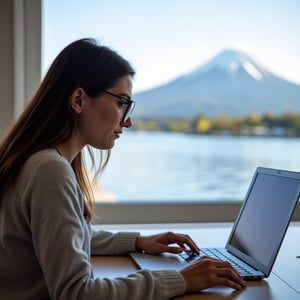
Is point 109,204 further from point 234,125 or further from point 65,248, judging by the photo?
point 65,248

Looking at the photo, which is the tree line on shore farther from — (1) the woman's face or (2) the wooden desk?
(1) the woman's face

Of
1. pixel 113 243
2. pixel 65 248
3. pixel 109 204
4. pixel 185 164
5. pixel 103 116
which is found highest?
pixel 103 116

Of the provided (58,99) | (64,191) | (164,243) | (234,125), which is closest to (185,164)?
(234,125)

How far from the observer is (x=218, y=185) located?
7.17 ft

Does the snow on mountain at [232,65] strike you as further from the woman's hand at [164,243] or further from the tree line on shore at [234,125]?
the woman's hand at [164,243]

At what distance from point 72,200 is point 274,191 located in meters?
0.60

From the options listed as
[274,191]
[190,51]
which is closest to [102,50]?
[274,191]

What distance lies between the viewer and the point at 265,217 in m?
1.26

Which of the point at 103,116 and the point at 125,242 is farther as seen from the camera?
the point at 125,242

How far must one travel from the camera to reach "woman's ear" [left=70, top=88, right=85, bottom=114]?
105cm

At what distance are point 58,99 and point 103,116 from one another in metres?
0.11

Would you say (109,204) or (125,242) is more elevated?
(125,242)

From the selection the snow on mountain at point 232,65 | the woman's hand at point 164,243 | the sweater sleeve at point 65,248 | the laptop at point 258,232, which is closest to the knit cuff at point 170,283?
the sweater sleeve at point 65,248

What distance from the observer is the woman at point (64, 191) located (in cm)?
89
